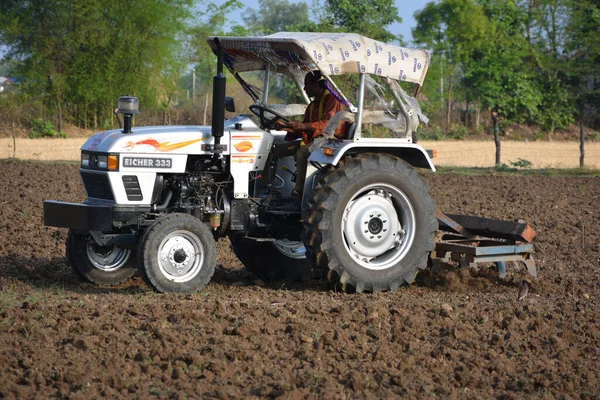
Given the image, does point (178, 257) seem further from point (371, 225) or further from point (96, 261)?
point (371, 225)

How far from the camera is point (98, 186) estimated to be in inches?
285

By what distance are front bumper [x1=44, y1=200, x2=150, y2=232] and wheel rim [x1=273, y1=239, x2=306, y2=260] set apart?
1590 millimetres

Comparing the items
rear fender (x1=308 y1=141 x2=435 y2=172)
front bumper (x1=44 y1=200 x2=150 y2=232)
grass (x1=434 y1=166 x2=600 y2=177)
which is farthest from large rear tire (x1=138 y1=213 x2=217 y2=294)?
grass (x1=434 y1=166 x2=600 y2=177)

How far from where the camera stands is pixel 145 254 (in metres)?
6.77

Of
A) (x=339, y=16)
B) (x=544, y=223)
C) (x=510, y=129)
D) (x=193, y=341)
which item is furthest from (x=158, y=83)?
(x=193, y=341)

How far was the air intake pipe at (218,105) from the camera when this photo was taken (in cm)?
684

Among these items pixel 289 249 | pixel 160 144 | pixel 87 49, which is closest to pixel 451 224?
pixel 289 249

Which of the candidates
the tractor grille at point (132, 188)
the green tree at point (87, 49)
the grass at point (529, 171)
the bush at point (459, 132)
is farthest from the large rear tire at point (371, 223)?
the bush at point (459, 132)

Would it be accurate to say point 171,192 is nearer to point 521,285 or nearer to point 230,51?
point 230,51

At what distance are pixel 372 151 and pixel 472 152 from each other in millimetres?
22454

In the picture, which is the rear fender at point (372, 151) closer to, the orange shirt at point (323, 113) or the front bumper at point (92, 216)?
the orange shirt at point (323, 113)

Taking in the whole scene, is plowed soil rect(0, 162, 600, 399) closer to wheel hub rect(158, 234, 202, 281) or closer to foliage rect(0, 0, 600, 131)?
wheel hub rect(158, 234, 202, 281)

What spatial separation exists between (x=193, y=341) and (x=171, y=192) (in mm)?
2113

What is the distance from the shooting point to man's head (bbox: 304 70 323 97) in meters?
7.53
